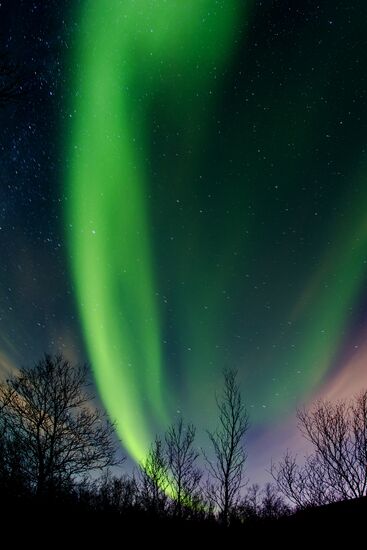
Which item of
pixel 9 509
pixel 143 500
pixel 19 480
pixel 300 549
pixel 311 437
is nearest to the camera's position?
pixel 300 549

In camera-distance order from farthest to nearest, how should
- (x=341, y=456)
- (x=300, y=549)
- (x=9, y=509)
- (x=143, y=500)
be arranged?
(x=143, y=500) < (x=341, y=456) < (x=9, y=509) < (x=300, y=549)

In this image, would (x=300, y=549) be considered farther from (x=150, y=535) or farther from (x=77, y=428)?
(x=77, y=428)

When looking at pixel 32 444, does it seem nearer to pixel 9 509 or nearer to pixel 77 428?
pixel 77 428

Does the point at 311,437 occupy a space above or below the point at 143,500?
above

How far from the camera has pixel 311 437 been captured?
17.7 metres

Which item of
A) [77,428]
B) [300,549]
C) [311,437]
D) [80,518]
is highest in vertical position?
[77,428]

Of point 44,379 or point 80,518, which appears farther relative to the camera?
point 44,379

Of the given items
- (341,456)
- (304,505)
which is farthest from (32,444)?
(341,456)

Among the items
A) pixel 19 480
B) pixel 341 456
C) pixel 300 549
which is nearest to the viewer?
pixel 300 549

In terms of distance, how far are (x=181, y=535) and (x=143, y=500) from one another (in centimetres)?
1449

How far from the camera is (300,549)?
7.16 meters

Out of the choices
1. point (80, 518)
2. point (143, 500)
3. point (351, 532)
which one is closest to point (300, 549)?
point (351, 532)

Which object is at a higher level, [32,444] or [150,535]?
[32,444]

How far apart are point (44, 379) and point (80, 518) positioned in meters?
9.54
